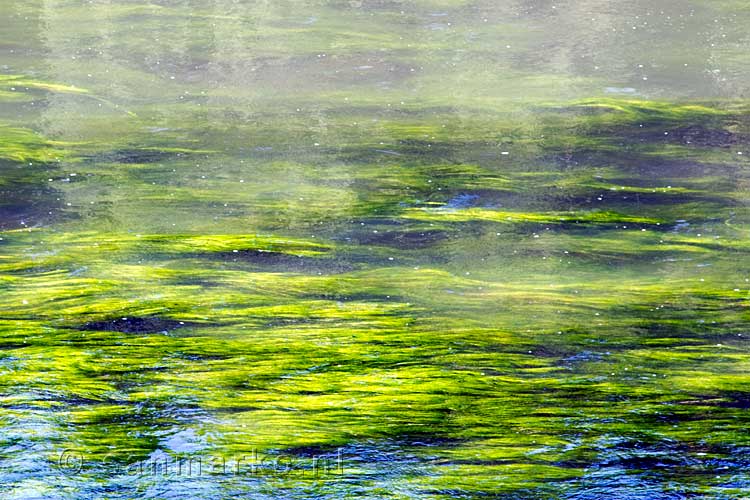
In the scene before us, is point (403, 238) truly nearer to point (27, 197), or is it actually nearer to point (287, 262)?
point (287, 262)

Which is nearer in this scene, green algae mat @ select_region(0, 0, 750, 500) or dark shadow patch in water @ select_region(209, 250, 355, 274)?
green algae mat @ select_region(0, 0, 750, 500)

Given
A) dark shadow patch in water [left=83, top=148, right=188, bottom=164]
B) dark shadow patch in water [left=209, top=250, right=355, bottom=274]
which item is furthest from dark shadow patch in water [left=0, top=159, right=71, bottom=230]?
dark shadow patch in water [left=209, top=250, right=355, bottom=274]

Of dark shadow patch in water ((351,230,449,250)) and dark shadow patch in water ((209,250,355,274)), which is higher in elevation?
dark shadow patch in water ((351,230,449,250))

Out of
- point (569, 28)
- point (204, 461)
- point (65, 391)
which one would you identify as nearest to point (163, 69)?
point (569, 28)

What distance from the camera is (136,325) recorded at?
352 centimetres

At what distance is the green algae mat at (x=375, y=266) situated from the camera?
2.83 meters

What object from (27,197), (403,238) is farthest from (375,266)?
(27,197)

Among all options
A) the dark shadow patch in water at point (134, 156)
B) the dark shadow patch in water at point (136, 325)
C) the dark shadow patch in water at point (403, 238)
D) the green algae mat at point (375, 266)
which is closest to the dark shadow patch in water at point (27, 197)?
the green algae mat at point (375, 266)

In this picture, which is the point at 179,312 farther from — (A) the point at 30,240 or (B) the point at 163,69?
(B) the point at 163,69

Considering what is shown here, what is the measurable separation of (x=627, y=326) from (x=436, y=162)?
1.80 m

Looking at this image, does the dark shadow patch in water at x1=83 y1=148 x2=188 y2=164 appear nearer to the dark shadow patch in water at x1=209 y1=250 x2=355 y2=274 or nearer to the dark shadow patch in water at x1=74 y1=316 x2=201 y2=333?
the dark shadow patch in water at x1=209 y1=250 x2=355 y2=274

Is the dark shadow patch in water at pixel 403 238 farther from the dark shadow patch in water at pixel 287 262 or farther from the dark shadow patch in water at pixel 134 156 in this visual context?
the dark shadow patch in water at pixel 134 156

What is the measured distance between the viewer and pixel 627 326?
11.5 feet

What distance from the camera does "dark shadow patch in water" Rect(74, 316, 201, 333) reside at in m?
3.49
